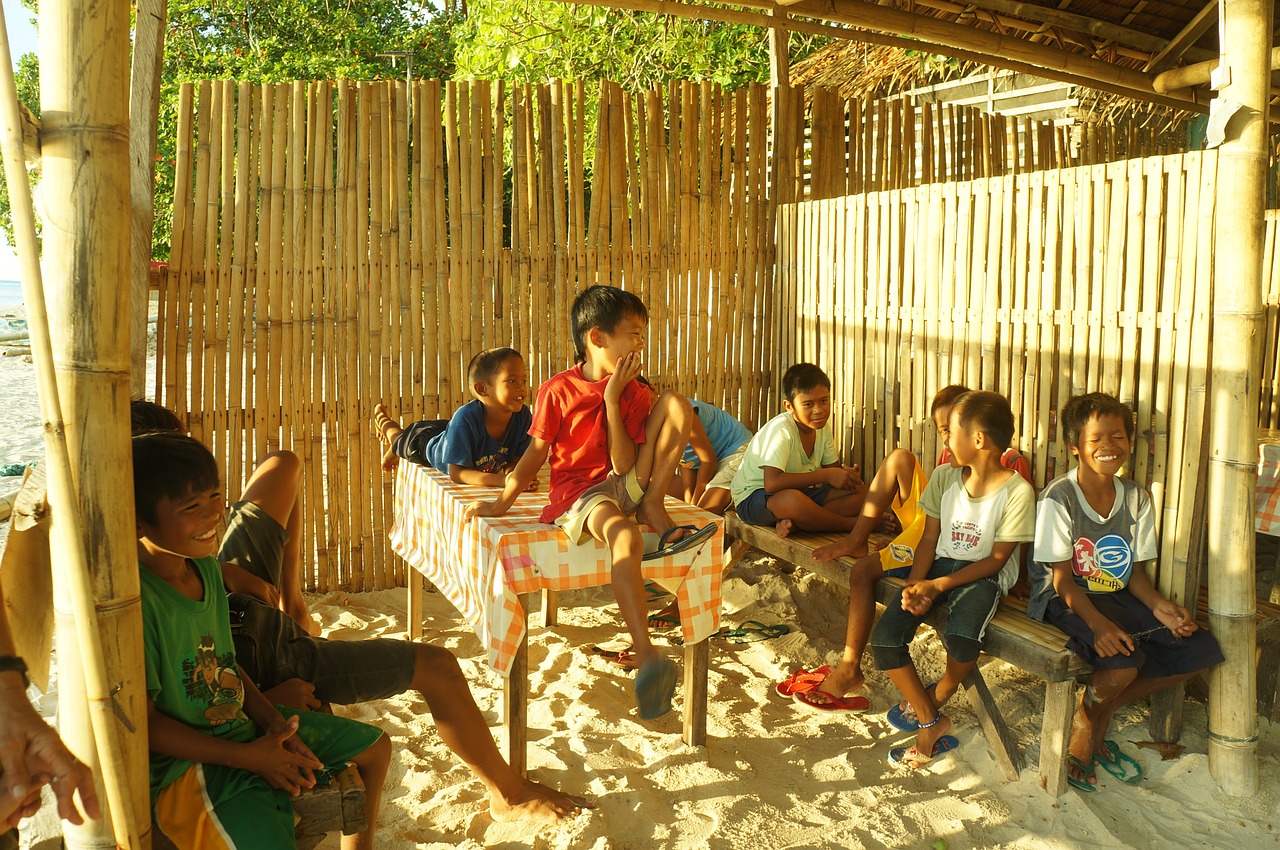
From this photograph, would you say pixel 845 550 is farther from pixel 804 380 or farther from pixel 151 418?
pixel 151 418

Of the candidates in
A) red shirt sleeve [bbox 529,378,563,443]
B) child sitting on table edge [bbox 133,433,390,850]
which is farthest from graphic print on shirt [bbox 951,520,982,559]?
child sitting on table edge [bbox 133,433,390,850]

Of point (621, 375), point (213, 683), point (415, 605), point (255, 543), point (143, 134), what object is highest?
point (143, 134)

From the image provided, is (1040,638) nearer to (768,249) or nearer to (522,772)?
(522,772)

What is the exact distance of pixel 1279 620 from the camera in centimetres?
359

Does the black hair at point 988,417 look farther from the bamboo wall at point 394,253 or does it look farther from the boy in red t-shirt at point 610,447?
the bamboo wall at point 394,253

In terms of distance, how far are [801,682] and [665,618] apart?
1049 millimetres

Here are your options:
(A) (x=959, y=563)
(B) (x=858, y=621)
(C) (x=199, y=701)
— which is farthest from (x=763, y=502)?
(C) (x=199, y=701)

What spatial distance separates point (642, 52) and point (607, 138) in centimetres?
942

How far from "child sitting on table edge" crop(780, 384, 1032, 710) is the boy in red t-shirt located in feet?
3.12

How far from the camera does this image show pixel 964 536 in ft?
12.4

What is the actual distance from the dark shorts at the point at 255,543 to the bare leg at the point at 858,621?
2.19 m

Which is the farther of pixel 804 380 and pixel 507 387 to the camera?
pixel 804 380

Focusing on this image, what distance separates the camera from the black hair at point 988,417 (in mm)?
3766

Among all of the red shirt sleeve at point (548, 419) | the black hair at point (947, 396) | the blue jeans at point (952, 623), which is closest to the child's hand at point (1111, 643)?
the blue jeans at point (952, 623)
